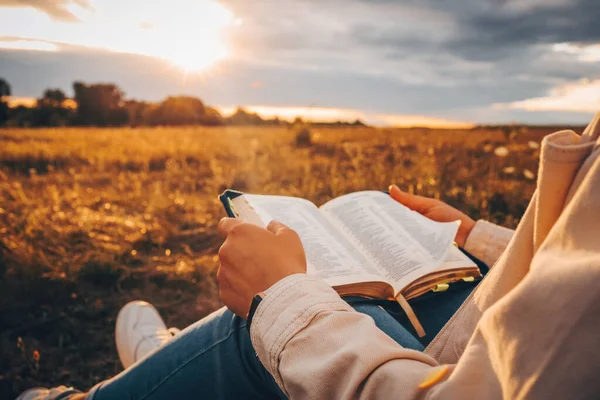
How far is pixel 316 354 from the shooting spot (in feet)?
2.22

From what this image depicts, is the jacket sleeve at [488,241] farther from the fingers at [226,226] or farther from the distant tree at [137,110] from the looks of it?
the distant tree at [137,110]

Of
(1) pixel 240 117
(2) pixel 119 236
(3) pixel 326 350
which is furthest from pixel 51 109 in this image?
(3) pixel 326 350

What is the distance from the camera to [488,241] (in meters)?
1.41

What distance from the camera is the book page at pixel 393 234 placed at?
1.23 meters

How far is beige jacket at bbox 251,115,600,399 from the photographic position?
425mm

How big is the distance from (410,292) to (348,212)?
1.26 feet

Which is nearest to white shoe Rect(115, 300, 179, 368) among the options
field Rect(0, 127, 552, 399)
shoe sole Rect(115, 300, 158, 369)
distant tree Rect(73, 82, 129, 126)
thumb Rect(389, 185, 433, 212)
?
shoe sole Rect(115, 300, 158, 369)

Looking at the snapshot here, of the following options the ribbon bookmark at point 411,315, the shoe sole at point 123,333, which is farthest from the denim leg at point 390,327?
the shoe sole at point 123,333

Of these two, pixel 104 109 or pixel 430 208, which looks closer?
pixel 430 208

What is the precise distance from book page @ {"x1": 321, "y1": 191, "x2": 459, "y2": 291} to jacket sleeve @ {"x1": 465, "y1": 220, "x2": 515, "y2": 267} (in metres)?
0.10

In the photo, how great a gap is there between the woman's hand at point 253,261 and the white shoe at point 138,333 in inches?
41.0

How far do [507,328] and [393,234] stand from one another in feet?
2.93

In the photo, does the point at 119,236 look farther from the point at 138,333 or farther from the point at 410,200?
the point at 410,200

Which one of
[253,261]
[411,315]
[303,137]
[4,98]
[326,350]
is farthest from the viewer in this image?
[4,98]
